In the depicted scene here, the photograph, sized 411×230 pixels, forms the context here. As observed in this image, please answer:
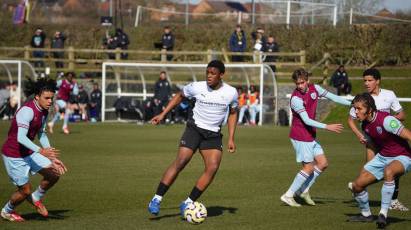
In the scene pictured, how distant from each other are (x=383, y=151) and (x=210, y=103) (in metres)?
2.37

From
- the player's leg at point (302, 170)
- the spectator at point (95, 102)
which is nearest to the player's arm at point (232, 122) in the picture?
the player's leg at point (302, 170)

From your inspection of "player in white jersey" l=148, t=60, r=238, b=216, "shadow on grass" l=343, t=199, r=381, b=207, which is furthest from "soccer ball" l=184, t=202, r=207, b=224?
"shadow on grass" l=343, t=199, r=381, b=207

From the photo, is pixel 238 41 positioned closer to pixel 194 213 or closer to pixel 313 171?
pixel 313 171

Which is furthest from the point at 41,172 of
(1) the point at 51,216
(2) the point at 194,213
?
(2) the point at 194,213

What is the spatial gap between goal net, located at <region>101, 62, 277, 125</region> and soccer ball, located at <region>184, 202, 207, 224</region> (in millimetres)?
24000

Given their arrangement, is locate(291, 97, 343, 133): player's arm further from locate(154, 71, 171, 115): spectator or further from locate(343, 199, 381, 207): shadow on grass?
locate(154, 71, 171, 115): spectator

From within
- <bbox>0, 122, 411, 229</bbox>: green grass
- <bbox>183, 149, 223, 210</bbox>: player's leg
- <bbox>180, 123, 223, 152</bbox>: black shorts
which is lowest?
<bbox>0, 122, 411, 229</bbox>: green grass

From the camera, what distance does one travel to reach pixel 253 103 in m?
34.8

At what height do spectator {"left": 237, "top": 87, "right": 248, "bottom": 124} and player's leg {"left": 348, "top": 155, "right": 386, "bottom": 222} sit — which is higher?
player's leg {"left": 348, "top": 155, "right": 386, "bottom": 222}

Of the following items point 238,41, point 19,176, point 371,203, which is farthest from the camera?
point 238,41

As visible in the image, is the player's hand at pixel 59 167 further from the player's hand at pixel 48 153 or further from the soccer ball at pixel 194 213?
the soccer ball at pixel 194 213

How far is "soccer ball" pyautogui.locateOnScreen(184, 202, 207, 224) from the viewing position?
1086 centimetres

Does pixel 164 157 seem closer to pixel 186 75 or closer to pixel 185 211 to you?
pixel 185 211

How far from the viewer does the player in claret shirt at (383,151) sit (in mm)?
10500
